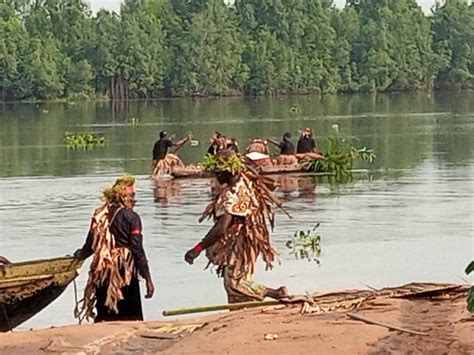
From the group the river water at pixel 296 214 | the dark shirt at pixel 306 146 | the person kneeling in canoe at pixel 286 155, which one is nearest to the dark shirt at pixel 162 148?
the river water at pixel 296 214

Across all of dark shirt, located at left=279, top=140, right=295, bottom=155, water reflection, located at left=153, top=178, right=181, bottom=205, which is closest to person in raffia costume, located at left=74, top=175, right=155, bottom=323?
water reflection, located at left=153, top=178, right=181, bottom=205

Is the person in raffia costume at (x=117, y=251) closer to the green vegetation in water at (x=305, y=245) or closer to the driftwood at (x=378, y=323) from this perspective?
the driftwood at (x=378, y=323)

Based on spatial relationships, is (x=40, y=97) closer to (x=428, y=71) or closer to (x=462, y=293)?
(x=428, y=71)

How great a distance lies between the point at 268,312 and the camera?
11102mm

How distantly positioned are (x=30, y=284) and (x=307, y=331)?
3.60m

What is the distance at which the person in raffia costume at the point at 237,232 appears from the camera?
38.8ft

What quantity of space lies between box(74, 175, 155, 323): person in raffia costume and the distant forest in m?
122

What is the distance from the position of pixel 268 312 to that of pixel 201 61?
406ft

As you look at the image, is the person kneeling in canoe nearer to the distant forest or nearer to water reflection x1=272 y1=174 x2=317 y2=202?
water reflection x1=272 y1=174 x2=317 y2=202

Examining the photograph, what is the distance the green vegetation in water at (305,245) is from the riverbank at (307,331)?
786 cm

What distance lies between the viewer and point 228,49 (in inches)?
5369

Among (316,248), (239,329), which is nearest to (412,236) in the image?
(316,248)

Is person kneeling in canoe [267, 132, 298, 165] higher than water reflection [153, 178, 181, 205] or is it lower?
higher

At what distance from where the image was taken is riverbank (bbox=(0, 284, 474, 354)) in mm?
9680
